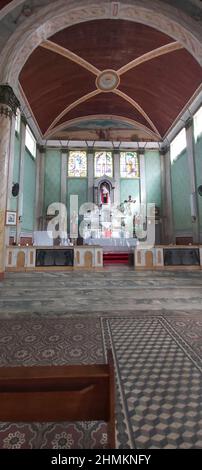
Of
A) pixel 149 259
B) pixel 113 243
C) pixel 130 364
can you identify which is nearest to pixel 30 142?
pixel 113 243

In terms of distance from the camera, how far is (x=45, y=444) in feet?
4.62

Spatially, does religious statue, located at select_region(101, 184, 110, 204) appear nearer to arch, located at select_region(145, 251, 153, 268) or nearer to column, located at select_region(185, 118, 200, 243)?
column, located at select_region(185, 118, 200, 243)

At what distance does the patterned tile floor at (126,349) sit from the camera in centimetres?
148

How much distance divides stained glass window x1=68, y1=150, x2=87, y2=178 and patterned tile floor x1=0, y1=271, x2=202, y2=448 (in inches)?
420

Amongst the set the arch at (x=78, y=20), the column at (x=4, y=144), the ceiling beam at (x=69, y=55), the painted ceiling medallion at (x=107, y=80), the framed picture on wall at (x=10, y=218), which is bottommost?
the framed picture on wall at (x=10, y=218)

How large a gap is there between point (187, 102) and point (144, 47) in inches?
131

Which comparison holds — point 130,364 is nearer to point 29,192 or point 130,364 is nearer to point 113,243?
point 113,243

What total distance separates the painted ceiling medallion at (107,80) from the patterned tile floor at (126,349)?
1075 centimetres

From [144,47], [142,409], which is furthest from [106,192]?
[142,409]

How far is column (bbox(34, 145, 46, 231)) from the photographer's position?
46.0 feet

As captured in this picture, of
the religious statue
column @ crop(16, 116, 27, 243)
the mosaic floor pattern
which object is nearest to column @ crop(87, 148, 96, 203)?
the religious statue

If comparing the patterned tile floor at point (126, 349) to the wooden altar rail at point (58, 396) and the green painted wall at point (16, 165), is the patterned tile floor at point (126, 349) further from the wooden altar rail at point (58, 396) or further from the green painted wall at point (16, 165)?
the green painted wall at point (16, 165)

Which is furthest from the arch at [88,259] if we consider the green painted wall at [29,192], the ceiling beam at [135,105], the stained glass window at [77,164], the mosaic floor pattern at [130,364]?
the ceiling beam at [135,105]
